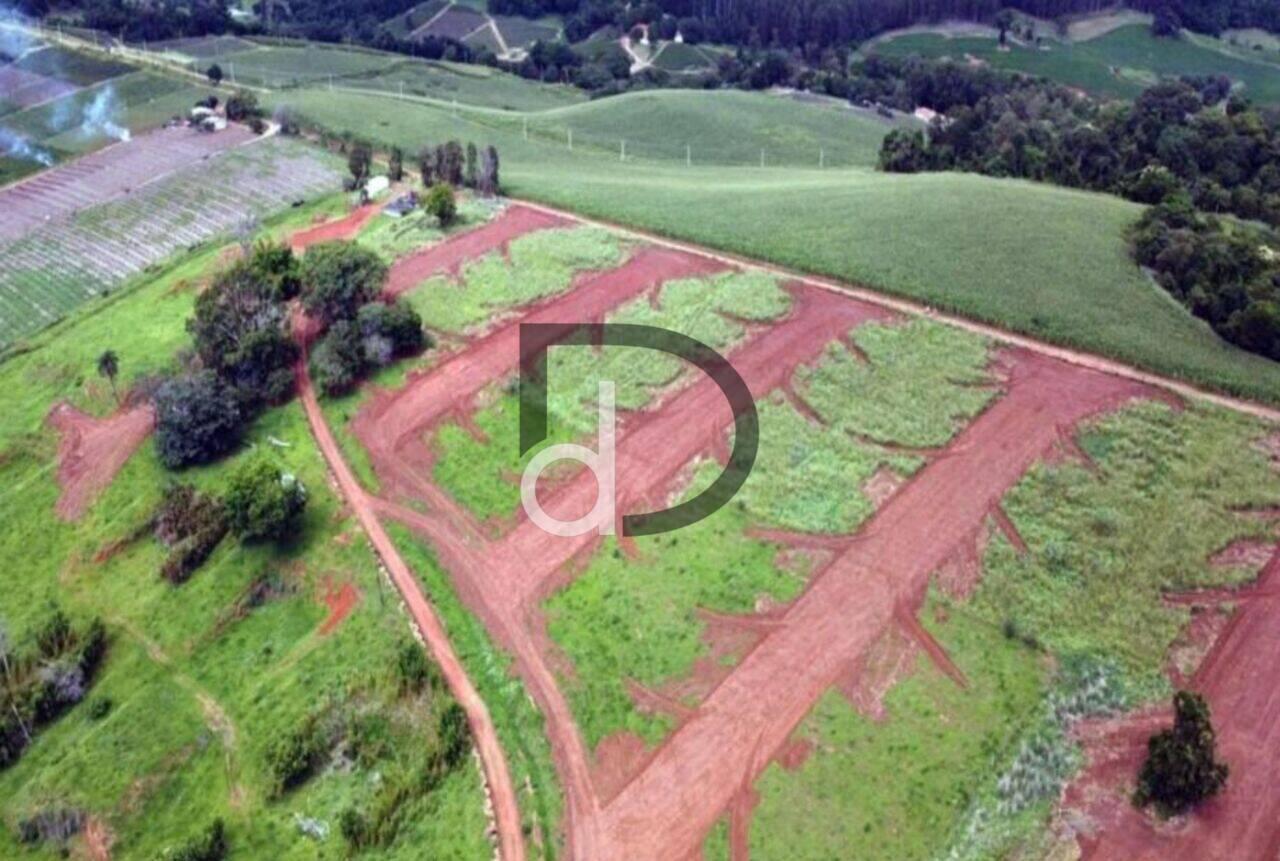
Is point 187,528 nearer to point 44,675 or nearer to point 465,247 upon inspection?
point 44,675

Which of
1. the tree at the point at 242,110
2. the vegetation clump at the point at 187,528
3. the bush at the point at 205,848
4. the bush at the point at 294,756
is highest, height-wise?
the tree at the point at 242,110

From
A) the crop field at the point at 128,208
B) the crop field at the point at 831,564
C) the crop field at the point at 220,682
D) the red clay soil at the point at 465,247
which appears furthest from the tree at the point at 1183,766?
the crop field at the point at 128,208

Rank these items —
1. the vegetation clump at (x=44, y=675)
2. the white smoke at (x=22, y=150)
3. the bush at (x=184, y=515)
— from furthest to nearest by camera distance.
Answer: the white smoke at (x=22, y=150) < the bush at (x=184, y=515) < the vegetation clump at (x=44, y=675)

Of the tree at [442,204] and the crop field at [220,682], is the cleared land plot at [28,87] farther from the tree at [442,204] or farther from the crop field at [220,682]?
the crop field at [220,682]

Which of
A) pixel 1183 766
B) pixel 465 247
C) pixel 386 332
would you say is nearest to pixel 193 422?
pixel 386 332

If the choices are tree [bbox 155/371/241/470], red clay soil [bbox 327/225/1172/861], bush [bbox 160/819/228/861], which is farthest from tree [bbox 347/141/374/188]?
bush [bbox 160/819/228/861]

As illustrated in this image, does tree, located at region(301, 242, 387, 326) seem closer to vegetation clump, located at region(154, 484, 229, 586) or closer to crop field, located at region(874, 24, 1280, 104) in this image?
vegetation clump, located at region(154, 484, 229, 586)
